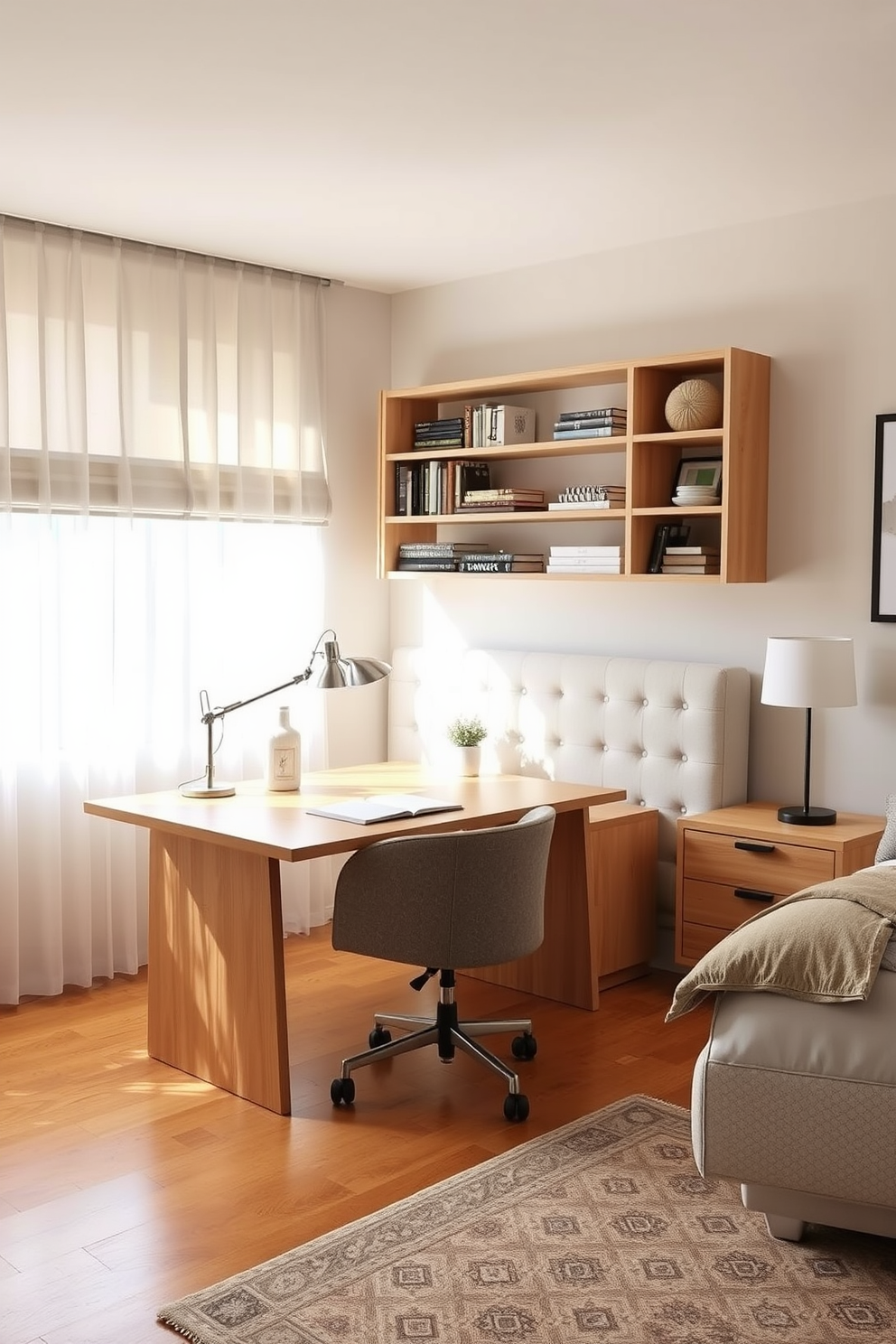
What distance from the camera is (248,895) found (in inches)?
135

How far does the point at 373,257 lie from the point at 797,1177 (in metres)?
3.48

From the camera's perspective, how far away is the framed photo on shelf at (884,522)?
4.04 m

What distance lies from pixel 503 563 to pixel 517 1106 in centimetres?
214

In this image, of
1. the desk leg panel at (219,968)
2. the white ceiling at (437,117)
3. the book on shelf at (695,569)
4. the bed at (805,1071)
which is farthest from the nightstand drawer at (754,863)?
the white ceiling at (437,117)

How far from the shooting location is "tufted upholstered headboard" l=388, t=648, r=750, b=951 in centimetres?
433

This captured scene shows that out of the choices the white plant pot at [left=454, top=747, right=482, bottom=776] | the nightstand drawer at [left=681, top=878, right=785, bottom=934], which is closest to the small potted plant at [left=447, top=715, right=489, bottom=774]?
the white plant pot at [left=454, top=747, right=482, bottom=776]

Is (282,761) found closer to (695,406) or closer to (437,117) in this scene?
(695,406)

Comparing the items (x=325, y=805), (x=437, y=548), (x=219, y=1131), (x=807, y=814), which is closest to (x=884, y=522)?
(x=807, y=814)

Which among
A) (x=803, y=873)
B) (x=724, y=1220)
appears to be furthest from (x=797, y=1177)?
(x=803, y=873)

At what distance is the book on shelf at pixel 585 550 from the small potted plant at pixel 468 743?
685 millimetres

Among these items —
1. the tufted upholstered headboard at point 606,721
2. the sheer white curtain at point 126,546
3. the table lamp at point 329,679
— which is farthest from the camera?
the tufted upholstered headboard at point 606,721

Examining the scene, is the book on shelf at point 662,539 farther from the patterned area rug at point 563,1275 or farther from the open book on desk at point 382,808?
the patterned area rug at point 563,1275

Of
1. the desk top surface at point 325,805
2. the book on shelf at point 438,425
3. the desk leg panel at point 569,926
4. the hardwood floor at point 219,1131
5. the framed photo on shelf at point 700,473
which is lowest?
the hardwood floor at point 219,1131

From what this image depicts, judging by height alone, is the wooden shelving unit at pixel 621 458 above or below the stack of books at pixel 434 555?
above
